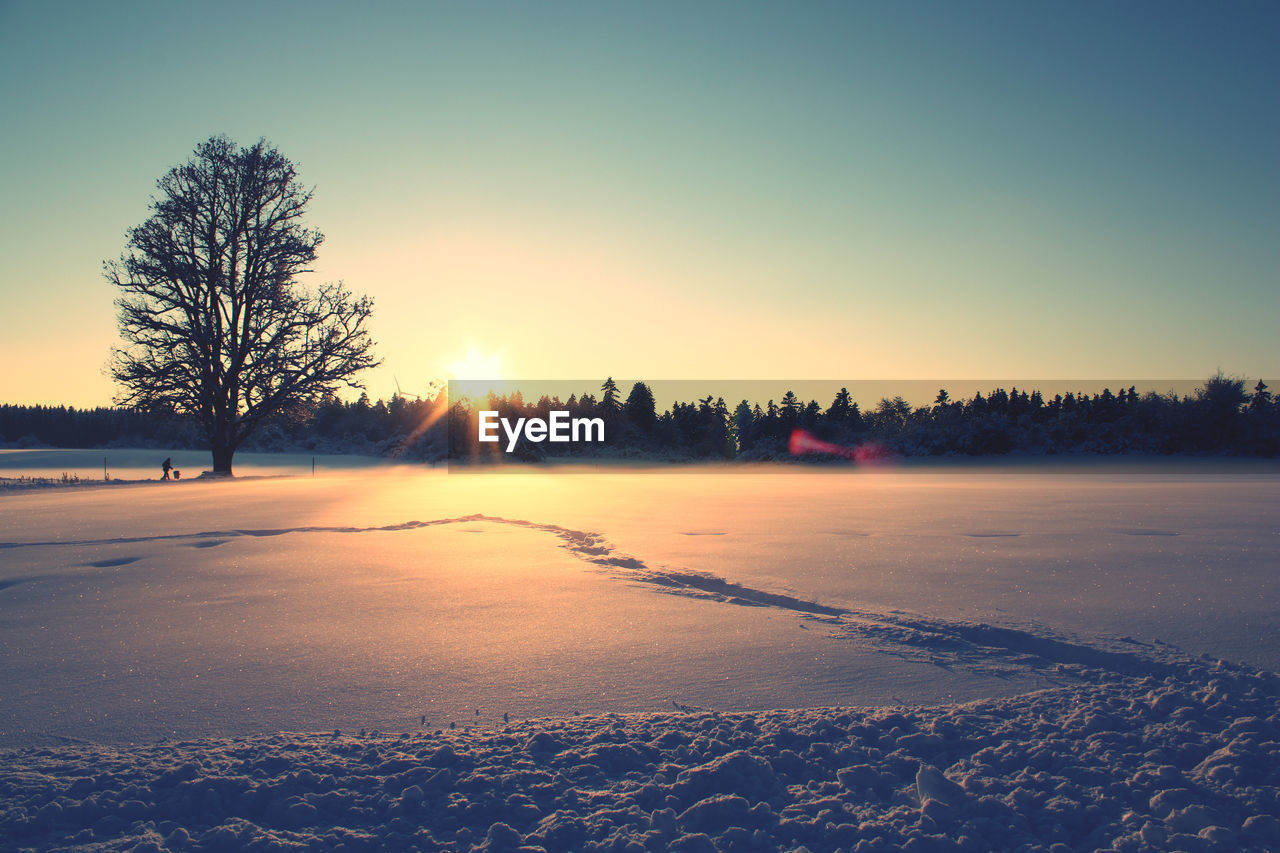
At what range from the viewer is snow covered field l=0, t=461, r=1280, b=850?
201cm

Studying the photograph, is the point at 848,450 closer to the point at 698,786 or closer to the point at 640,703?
the point at 640,703

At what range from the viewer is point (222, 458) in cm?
2186

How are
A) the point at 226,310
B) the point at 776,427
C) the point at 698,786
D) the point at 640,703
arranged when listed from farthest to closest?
the point at 776,427 → the point at 226,310 → the point at 640,703 → the point at 698,786

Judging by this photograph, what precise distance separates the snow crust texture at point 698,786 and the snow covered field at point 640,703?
0.01 meters

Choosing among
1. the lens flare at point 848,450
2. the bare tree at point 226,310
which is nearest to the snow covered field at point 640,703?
the bare tree at point 226,310

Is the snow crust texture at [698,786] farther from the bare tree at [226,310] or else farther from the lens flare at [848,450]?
the lens flare at [848,450]

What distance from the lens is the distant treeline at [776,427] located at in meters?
34.3

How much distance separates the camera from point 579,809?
2049mm

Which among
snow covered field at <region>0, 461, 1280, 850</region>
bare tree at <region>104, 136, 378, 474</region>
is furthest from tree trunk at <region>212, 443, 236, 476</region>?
snow covered field at <region>0, 461, 1280, 850</region>

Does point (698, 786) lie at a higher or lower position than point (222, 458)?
lower

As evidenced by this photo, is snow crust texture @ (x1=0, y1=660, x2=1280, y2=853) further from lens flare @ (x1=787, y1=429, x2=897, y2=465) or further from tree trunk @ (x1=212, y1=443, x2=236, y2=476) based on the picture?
lens flare @ (x1=787, y1=429, x2=897, y2=465)

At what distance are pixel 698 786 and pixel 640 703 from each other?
0.61 meters

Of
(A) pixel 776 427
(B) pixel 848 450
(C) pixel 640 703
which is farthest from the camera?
(A) pixel 776 427

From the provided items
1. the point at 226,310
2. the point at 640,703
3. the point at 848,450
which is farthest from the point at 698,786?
the point at 848,450
